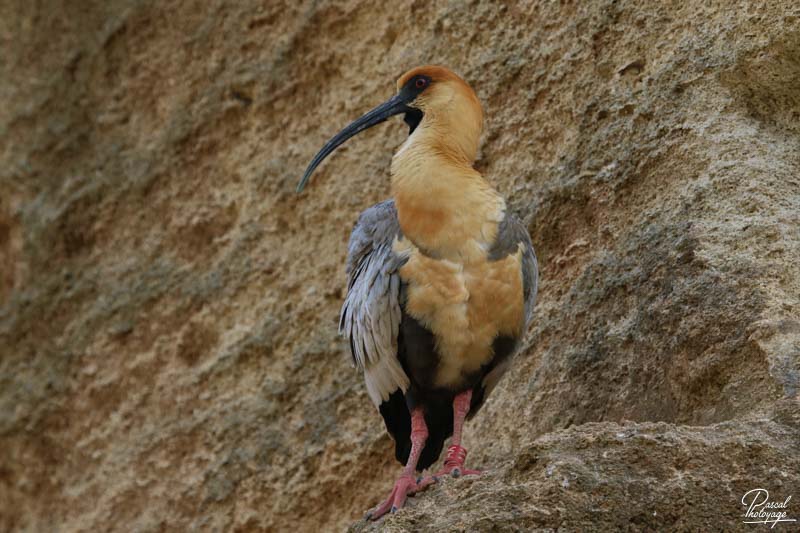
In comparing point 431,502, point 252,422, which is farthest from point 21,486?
point 431,502

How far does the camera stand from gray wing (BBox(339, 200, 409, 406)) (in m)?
4.20

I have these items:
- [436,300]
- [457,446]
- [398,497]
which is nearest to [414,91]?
[436,300]

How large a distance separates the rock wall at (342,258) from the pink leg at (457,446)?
228 millimetres

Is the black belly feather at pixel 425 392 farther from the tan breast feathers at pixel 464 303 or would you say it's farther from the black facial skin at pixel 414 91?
the black facial skin at pixel 414 91

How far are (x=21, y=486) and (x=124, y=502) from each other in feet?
2.96

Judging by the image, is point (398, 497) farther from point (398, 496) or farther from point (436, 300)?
point (436, 300)

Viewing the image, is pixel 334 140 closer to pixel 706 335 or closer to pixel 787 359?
pixel 706 335

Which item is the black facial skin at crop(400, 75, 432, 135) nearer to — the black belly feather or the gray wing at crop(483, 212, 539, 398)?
the gray wing at crop(483, 212, 539, 398)

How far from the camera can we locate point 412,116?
4.80 m

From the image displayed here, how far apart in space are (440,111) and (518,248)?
68cm

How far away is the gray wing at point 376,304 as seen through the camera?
13.8 ft

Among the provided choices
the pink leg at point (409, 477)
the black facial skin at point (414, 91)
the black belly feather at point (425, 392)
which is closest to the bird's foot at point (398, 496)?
the pink leg at point (409, 477)

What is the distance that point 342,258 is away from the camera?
6.17 m

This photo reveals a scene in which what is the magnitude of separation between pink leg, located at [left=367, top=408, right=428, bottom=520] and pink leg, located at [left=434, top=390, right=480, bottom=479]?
0.09 m
